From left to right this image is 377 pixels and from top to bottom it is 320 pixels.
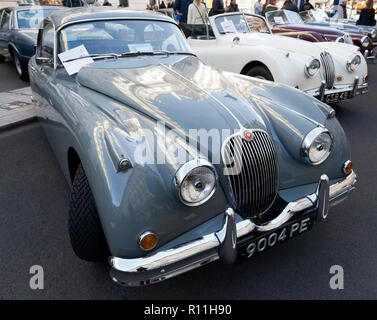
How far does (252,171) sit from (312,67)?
3.34 m

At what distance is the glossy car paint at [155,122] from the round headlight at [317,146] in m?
0.05

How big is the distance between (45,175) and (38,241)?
113 cm

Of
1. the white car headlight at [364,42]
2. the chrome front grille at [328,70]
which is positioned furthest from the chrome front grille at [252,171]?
the white car headlight at [364,42]

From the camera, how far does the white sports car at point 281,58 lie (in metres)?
4.51

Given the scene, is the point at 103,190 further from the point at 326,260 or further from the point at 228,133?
the point at 326,260

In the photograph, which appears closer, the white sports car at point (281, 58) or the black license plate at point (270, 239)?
the black license plate at point (270, 239)

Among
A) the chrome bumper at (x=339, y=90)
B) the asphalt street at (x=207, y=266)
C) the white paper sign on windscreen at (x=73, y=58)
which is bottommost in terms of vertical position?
the asphalt street at (x=207, y=266)

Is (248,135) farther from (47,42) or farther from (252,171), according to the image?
(47,42)

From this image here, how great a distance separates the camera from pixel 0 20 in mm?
8086

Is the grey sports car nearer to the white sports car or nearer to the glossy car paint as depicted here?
the glossy car paint

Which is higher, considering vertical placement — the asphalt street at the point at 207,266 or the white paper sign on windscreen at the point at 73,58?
the white paper sign on windscreen at the point at 73,58

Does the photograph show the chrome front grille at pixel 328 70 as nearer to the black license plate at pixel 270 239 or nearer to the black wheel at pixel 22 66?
the black license plate at pixel 270 239

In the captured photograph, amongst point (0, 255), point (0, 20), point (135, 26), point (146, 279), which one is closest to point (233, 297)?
point (146, 279)

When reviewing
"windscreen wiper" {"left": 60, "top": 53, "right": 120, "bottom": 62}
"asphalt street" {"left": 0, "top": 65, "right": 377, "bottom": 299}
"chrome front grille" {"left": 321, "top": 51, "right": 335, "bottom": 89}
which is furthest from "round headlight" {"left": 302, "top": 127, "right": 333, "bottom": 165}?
"chrome front grille" {"left": 321, "top": 51, "right": 335, "bottom": 89}
